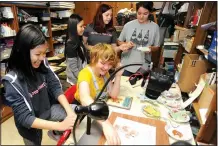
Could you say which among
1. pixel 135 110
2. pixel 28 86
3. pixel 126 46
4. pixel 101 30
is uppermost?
pixel 101 30

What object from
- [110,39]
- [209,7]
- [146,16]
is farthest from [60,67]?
[209,7]

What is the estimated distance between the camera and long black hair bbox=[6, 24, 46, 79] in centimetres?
73

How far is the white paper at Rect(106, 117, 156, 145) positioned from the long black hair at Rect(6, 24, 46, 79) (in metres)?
0.49

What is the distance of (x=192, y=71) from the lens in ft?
3.66

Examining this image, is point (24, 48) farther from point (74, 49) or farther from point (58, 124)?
point (74, 49)

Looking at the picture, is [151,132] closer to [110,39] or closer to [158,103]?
[158,103]

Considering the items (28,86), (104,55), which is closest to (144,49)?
(104,55)

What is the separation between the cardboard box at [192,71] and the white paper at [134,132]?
2.36 ft

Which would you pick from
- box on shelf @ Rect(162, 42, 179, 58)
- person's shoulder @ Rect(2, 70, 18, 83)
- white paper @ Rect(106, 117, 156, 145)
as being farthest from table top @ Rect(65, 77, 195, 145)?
box on shelf @ Rect(162, 42, 179, 58)

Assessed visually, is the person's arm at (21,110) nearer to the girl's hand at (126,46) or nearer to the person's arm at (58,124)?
the person's arm at (58,124)

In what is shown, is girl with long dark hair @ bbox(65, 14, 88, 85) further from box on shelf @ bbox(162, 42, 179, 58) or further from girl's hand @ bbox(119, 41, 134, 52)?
box on shelf @ bbox(162, 42, 179, 58)

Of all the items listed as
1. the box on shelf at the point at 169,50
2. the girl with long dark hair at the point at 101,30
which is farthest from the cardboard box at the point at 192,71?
the box on shelf at the point at 169,50

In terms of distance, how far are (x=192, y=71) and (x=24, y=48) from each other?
3.31 feet

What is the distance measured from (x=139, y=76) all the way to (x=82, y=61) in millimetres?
646
